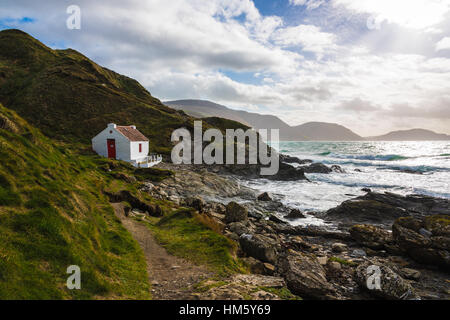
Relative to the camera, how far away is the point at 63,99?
7025 cm

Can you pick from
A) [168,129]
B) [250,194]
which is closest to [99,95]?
[168,129]

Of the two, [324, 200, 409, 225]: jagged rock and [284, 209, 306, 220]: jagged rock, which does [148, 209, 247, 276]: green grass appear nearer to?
[284, 209, 306, 220]: jagged rock

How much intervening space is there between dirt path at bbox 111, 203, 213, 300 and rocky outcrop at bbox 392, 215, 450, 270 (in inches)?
534

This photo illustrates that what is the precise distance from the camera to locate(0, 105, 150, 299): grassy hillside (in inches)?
219

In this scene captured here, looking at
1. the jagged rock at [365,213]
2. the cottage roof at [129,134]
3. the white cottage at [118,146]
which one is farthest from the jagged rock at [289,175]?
the cottage roof at [129,134]

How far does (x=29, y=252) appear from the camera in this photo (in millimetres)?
6094

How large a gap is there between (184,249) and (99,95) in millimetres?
82816

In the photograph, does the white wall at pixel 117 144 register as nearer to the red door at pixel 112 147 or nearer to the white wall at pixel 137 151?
the red door at pixel 112 147

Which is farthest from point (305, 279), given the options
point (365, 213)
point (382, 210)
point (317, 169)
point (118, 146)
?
point (317, 169)

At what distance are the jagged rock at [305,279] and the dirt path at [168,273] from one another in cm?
343

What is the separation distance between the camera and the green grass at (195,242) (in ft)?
31.9

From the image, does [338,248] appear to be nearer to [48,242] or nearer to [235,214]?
[235,214]

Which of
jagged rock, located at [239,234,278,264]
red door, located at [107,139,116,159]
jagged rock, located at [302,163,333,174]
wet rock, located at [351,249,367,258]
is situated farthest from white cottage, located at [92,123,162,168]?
jagged rock, located at [302,163,333,174]

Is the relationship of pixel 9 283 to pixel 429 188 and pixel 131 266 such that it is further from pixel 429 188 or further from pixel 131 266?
pixel 429 188
